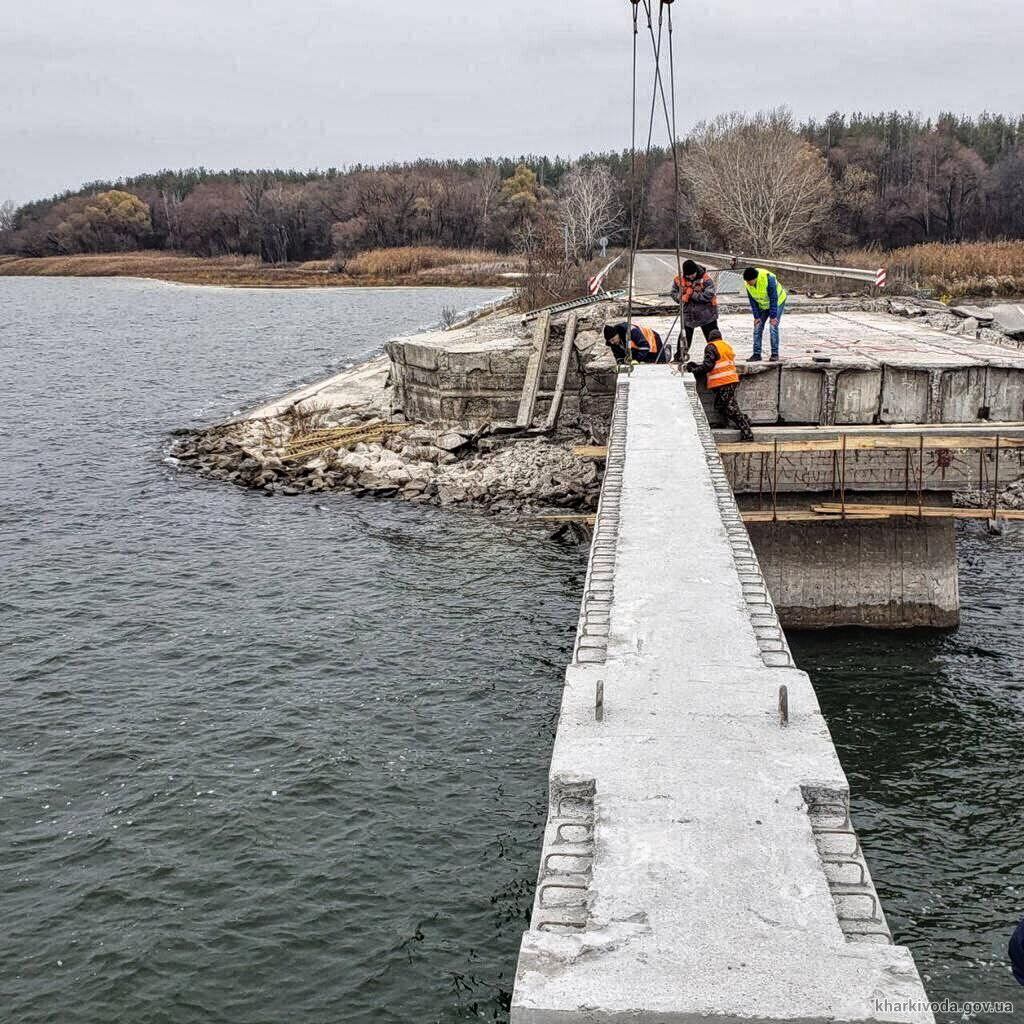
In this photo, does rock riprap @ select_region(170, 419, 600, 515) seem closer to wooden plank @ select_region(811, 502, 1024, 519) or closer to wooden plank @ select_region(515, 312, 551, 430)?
wooden plank @ select_region(515, 312, 551, 430)

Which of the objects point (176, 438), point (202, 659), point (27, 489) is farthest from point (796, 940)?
point (176, 438)

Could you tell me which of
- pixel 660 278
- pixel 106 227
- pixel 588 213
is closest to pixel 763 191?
pixel 660 278

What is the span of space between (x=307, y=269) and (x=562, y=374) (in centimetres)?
10178

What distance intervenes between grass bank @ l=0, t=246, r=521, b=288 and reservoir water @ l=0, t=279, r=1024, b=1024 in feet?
237

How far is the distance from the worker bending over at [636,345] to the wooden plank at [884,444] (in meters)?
4.19

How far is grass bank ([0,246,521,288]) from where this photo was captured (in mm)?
105688

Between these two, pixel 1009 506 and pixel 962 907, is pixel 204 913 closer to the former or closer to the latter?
pixel 962 907

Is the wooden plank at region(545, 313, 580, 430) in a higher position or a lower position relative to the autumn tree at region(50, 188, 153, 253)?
lower

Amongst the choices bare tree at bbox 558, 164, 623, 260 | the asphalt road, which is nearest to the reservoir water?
the asphalt road

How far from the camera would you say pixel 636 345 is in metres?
20.9

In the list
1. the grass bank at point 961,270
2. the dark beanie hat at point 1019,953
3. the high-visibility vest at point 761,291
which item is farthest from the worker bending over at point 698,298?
the grass bank at point 961,270

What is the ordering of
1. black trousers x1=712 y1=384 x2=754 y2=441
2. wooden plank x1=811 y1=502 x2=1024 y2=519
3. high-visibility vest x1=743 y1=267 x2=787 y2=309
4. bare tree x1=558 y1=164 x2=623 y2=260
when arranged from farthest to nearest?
bare tree x1=558 y1=164 x2=623 y2=260 → high-visibility vest x1=743 y1=267 x2=787 y2=309 → black trousers x1=712 y1=384 x2=754 y2=441 → wooden plank x1=811 y1=502 x2=1024 y2=519

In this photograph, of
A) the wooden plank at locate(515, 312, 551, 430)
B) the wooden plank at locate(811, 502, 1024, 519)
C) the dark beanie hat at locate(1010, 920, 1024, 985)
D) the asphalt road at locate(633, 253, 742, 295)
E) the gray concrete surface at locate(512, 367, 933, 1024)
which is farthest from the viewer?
the asphalt road at locate(633, 253, 742, 295)

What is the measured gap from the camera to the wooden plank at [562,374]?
91.2 ft
